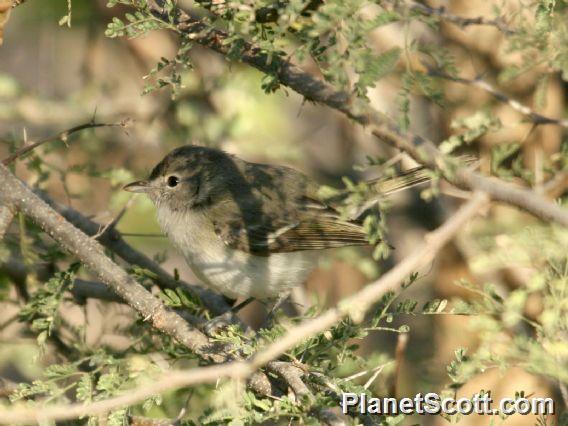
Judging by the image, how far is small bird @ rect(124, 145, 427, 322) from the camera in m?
4.50

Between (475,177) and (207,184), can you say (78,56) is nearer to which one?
(207,184)

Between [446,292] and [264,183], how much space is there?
1566 mm

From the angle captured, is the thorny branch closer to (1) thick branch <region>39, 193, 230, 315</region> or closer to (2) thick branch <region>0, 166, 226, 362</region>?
(2) thick branch <region>0, 166, 226, 362</region>

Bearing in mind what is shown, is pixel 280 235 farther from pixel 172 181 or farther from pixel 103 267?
pixel 103 267

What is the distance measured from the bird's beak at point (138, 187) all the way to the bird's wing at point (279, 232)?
493 mm

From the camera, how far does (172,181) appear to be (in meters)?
4.93

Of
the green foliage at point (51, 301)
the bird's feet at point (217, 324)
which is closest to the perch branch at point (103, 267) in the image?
the green foliage at point (51, 301)

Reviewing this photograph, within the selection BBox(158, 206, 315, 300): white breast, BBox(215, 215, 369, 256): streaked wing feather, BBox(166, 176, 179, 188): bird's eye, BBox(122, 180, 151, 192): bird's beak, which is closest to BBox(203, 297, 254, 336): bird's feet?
BBox(158, 206, 315, 300): white breast

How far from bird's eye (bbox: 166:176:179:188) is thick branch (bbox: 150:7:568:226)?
2176mm

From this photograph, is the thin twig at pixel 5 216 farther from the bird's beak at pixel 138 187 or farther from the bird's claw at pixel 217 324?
the bird's beak at pixel 138 187

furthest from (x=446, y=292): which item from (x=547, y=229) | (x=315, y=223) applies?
(x=547, y=229)

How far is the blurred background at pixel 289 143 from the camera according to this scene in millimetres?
4480

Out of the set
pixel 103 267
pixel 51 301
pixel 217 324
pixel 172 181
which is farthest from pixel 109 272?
pixel 172 181

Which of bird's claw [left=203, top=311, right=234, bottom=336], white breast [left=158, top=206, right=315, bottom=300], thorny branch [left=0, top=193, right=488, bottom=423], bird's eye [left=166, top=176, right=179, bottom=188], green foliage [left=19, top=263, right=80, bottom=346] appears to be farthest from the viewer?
bird's eye [left=166, top=176, right=179, bottom=188]
